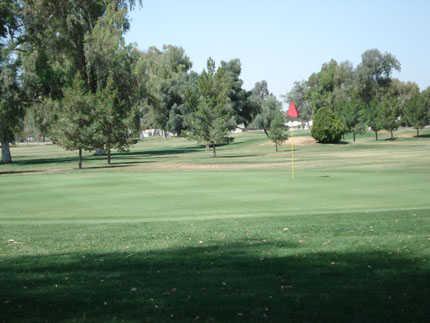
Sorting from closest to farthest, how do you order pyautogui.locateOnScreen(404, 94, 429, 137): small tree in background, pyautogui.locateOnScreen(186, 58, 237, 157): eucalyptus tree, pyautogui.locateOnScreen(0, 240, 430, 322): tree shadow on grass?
pyautogui.locateOnScreen(0, 240, 430, 322): tree shadow on grass < pyautogui.locateOnScreen(186, 58, 237, 157): eucalyptus tree < pyautogui.locateOnScreen(404, 94, 429, 137): small tree in background

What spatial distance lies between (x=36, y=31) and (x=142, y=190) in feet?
100

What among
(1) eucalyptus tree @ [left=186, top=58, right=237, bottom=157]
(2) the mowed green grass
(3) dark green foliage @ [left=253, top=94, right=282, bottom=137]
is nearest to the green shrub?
(3) dark green foliage @ [left=253, top=94, right=282, bottom=137]

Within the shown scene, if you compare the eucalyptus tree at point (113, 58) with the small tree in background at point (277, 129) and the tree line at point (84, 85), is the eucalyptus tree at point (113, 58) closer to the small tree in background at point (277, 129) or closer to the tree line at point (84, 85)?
the tree line at point (84, 85)

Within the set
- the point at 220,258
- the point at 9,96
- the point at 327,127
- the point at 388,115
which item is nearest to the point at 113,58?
the point at 9,96

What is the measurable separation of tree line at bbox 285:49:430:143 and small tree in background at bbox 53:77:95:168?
4088cm

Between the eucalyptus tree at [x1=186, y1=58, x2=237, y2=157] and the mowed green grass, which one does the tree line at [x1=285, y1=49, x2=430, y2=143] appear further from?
the mowed green grass

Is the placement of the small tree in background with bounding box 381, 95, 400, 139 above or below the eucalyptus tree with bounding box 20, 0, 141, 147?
below

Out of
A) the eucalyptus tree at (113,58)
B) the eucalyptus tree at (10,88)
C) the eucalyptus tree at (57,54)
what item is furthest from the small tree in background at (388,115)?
the eucalyptus tree at (10,88)

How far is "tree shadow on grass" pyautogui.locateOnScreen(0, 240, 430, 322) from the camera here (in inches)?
239

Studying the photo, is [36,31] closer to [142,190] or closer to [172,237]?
[142,190]

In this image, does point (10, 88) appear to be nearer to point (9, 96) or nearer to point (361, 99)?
point (9, 96)

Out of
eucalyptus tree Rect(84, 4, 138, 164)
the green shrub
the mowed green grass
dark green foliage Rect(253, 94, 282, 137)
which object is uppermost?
eucalyptus tree Rect(84, 4, 138, 164)

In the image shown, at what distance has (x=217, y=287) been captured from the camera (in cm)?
724

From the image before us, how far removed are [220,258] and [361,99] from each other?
407 feet
